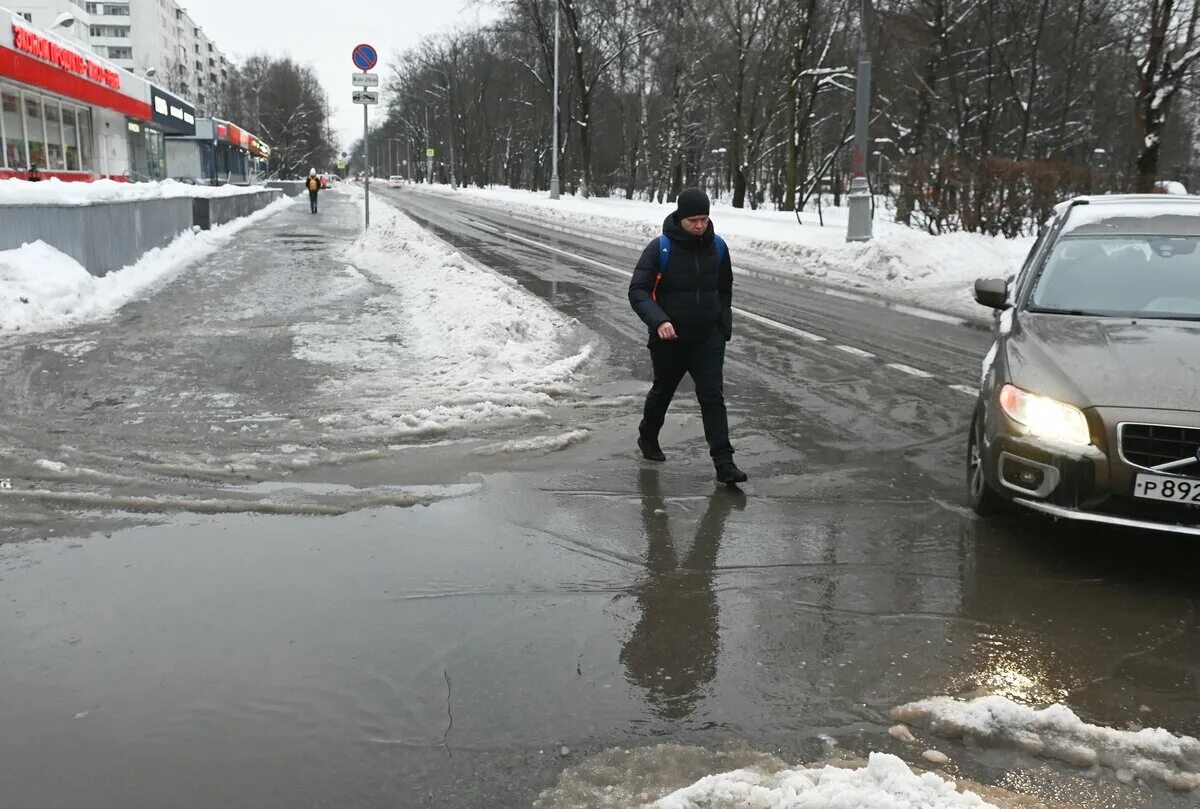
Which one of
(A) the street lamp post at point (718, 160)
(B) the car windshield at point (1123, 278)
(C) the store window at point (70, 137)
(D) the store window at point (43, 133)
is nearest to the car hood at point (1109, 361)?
(B) the car windshield at point (1123, 278)

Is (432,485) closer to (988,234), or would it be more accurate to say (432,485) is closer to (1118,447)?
(1118,447)

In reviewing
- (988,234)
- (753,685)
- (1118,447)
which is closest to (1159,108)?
(988,234)

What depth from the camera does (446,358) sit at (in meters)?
8.98

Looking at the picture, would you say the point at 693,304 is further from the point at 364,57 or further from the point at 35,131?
the point at 35,131

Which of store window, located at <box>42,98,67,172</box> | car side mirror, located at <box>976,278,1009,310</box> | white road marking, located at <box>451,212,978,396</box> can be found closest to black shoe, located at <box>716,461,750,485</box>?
car side mirror, located at <box>976,278,1009,310</box>

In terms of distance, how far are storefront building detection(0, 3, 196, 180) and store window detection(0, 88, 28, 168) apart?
0.09 ft

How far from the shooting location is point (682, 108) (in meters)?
47.1

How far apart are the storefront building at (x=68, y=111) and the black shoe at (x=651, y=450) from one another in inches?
996

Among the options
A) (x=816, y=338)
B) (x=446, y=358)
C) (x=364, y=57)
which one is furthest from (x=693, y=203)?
Result: (x=364, y=57)

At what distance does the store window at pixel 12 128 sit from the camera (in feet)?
89.6

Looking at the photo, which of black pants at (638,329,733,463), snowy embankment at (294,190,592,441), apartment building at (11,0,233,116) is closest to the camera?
black pants at (638,329,733,463)

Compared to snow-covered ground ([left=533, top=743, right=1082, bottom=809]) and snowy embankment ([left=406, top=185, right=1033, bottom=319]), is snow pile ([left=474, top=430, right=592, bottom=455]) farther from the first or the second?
snowy embankment ([left=406, top=185, right=1033, bottom=319])

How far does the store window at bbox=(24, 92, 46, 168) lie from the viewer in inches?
1156

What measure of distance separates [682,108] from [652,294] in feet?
142
